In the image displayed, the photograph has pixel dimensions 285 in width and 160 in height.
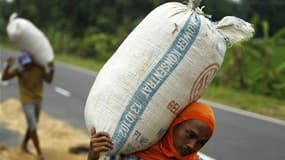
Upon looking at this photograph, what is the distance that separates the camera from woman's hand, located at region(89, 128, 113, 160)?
2.32m

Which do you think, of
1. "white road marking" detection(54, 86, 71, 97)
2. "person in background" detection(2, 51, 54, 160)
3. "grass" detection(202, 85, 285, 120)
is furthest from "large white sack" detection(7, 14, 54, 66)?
"white road marking" detection(54, 86, 71, 97)

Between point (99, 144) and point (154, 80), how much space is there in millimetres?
365

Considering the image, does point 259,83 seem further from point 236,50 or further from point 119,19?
point 119,19

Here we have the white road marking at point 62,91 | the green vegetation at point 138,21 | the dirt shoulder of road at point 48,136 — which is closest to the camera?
the dirt shoulder of road at point 48,136

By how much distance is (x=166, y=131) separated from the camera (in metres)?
2.42

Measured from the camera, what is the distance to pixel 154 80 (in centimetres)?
239

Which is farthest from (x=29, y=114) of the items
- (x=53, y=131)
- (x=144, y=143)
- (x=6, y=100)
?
(x=6, y=100)

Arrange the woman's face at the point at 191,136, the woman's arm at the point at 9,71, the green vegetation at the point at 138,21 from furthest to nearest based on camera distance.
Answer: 1. the green vegetation at the point at 138,21
2. the woman's arm at the point at 9,71
3. the woman's face at the point at 191,136

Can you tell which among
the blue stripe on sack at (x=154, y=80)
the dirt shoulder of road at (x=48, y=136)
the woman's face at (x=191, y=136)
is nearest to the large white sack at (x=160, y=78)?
the blue stripe on sack at (x=154, y=80)

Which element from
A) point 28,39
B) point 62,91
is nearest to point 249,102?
→ point 62,91

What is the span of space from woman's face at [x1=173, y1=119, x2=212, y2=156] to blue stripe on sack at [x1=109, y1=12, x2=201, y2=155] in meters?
0.20

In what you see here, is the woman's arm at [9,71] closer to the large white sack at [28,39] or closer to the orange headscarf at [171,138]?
the large white sack at [28,39]

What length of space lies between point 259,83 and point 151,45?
1361 cm

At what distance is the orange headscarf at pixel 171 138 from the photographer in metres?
2.32
